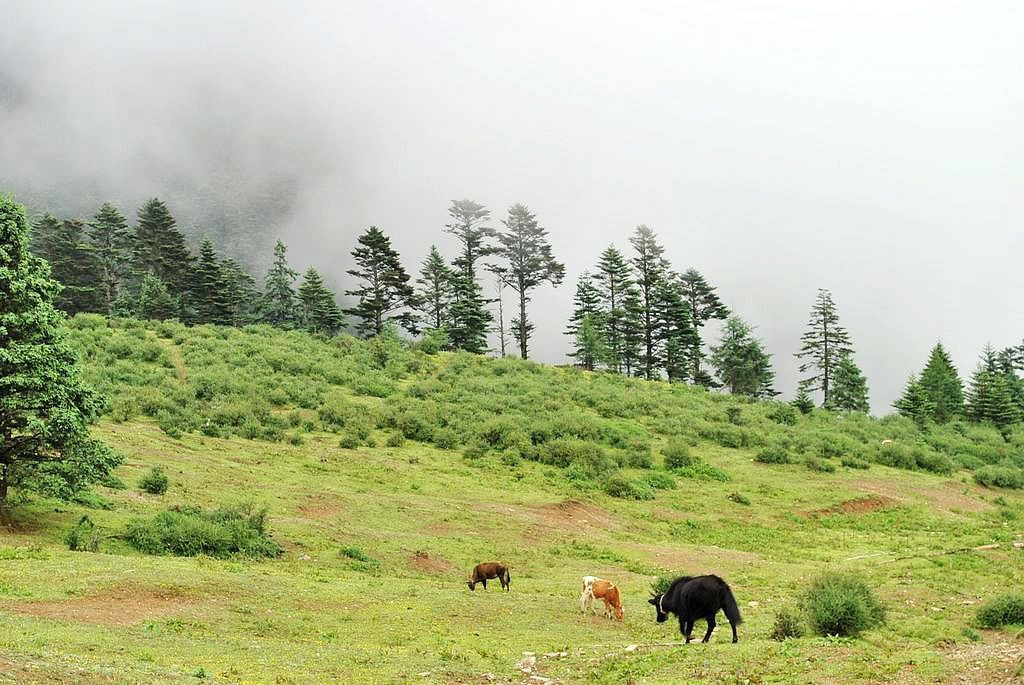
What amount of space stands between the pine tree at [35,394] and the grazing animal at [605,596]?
14773 millimetres

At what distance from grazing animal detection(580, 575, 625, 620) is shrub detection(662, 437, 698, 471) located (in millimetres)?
27214

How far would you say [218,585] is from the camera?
16.5m

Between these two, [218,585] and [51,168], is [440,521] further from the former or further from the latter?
[51,168]

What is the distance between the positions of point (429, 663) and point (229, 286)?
80.1m

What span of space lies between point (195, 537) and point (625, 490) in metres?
22.3

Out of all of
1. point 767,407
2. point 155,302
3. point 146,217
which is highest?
point 146,217

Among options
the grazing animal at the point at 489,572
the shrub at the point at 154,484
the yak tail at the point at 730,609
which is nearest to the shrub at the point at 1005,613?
the yak tail at the point at 730,609

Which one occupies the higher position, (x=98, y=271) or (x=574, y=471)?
(x=98, y=271)

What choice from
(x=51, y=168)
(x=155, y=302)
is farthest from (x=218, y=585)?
(x=51, y=168)

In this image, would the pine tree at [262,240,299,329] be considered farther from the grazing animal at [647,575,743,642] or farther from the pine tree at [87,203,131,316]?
the grazing animal at [647,575,743,642]

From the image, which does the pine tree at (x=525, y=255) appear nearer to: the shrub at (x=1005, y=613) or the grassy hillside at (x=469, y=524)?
the grassy hillside at (x=469, y=524)

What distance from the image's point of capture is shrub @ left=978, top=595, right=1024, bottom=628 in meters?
15.5

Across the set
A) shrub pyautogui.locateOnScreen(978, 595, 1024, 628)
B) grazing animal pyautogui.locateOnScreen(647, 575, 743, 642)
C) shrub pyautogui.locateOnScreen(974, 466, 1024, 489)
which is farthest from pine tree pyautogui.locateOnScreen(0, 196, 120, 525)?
shrub pyautogui.locateOnScreen(974, 466, 1024, 489)

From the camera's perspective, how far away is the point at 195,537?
21328 mm
